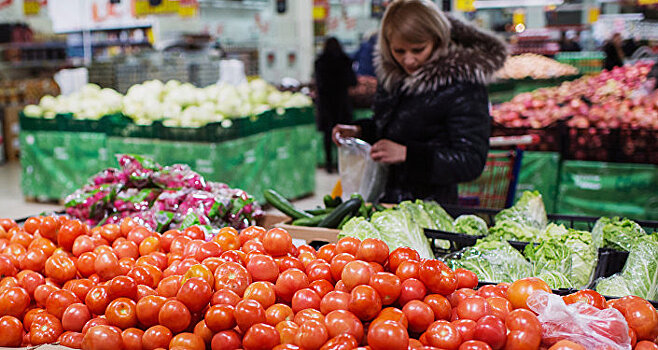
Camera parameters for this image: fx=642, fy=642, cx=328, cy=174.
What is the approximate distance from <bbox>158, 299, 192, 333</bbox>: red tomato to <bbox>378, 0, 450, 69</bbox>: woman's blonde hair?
6.57 ft

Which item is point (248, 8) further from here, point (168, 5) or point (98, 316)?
point (98, 316)

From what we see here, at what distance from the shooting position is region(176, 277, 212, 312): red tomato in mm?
1403

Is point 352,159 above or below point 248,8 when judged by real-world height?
below

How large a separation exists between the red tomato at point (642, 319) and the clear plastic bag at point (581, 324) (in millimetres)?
72

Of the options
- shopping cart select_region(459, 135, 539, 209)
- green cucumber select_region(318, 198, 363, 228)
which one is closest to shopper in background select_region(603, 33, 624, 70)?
shopping cart select_region(459, 135, 539, 209)

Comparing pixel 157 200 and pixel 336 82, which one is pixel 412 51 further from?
pixel 336 82

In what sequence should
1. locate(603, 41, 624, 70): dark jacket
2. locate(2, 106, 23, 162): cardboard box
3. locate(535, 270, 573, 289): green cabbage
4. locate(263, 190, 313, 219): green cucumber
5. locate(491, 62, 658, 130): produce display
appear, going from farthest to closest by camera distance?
locate(2, 106, 23, 162): cardboard box, locate(603, 41, 624, 70): dark jacket, locate(491, 62, 658, 130): produce display, locate(263, 190, 313, 219): green cucumber, locate(535, 270, 573, 289): green cabbage

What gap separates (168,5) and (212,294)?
8.84 metres

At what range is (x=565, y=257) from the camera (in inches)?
83.0

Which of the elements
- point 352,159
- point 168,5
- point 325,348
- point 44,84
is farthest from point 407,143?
point 44,84

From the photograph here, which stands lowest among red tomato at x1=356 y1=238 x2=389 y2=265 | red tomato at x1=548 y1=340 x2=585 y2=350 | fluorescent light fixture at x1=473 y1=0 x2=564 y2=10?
red tomato at x1=548 y1=340 x2=585 y2=350

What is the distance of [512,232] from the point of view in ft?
7.91

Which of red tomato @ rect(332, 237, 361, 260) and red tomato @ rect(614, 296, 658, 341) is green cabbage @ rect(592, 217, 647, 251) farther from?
red tomato @ rect(332, 237, 361, 260)

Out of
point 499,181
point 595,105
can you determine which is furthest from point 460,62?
point 595,105
